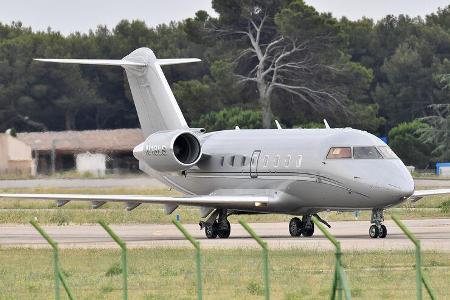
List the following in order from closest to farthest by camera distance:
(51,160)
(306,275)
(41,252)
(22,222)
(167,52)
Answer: (306,275)
(41,252)
(22,222)
(51,160)
(167,52)

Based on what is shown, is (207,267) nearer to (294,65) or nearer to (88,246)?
(88,246)

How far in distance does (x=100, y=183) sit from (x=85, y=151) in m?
3.72

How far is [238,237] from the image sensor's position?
124 feet

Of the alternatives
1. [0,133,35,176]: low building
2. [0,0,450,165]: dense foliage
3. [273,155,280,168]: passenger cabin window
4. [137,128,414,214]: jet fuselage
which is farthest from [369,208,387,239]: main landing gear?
[0,0,450,165]: dense foliage

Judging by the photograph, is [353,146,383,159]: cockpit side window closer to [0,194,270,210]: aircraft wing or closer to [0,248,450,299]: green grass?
[0,194,270,210]: aircraft wing

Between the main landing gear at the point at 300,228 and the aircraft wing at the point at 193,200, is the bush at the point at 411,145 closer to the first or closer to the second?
the main landing gear at the point at 300,228

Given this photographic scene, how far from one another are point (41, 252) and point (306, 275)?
8.91m

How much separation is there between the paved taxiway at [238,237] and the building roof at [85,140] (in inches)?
891

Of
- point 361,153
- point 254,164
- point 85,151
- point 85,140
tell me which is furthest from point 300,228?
point 85,140

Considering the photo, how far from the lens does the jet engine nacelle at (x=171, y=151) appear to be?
38.2m

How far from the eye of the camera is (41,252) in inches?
1226

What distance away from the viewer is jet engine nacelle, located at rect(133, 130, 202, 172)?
38156mm

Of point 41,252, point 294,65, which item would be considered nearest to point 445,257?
point 41,252

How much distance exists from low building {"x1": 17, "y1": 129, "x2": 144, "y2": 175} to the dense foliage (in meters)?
14.3
